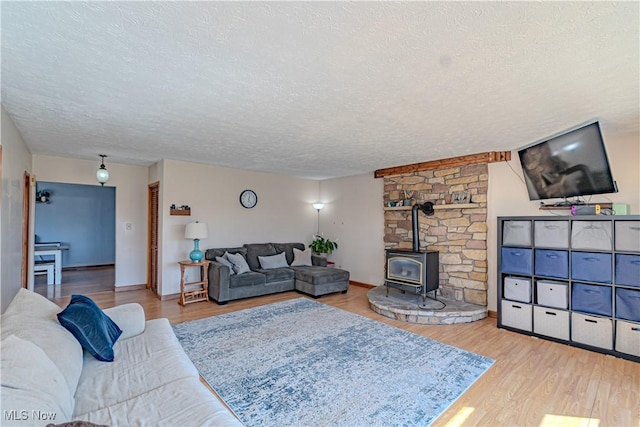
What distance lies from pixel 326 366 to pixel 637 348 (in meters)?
3.04

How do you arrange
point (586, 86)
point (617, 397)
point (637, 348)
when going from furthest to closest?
point (637, 348) < point (617, 397) < point (586, 86)

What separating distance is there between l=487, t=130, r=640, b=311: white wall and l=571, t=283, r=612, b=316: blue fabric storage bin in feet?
3.00

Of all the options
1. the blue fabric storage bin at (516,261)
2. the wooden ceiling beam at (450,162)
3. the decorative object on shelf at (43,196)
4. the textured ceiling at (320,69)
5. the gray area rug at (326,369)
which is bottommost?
the gray area rug at (326,369)

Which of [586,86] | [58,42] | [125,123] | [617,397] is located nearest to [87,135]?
[125,123]

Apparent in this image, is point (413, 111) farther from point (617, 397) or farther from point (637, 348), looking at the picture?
point (637, 348)

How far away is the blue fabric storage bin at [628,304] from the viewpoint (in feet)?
9.89

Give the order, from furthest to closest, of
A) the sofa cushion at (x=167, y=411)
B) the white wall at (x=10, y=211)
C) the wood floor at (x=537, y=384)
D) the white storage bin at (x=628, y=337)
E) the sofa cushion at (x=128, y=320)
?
the white storage bin at (x=628, y=337)
the white wall at (x=10, y=211)
the sofa cushion at (x=128, y=320)
the wood floor at (x=537, y=384)
the sofa cushion at (x=167, y=411)

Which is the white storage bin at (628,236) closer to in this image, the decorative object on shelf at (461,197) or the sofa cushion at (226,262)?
the decorative object on shelf at (461,197)

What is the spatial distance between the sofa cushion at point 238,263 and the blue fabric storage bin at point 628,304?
4.85 meters

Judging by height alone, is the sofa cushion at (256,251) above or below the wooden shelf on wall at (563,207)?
below

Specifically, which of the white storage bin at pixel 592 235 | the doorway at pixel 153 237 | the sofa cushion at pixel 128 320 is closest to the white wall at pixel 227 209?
the doorway at pixel 153 237

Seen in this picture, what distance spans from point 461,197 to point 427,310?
5.89 ft

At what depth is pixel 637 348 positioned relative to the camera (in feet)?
9.80

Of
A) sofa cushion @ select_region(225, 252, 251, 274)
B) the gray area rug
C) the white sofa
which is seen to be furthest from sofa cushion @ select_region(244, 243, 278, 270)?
the white sofa
